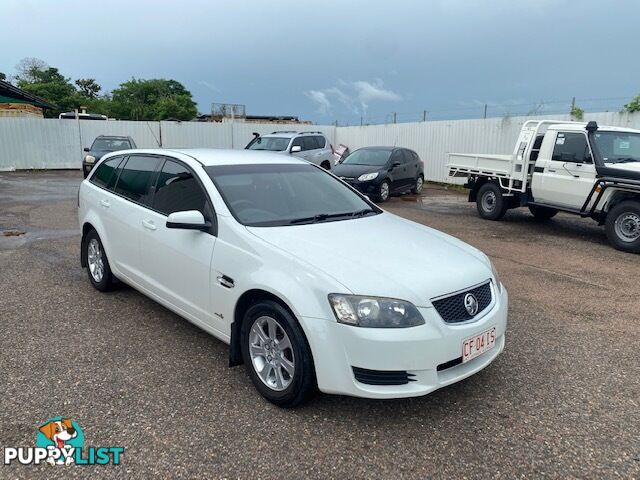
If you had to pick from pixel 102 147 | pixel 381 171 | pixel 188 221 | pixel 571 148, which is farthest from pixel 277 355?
pixel 102 147

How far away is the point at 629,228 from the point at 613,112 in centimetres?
710

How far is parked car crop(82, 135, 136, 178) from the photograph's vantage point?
633 inches

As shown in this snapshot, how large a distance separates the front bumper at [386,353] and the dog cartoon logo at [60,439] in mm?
1419

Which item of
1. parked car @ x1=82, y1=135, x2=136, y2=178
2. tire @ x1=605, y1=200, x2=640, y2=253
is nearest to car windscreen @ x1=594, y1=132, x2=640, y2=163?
tire @ x1=605, y1=200, x2=640, y2=253

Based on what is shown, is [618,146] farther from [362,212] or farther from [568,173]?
[362,212]

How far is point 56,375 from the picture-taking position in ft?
11.3

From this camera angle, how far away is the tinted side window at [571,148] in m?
8.45

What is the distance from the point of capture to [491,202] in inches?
418

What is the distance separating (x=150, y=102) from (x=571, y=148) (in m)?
55.4

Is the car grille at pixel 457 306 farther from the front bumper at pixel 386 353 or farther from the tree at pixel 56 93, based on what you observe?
the tree at pixel 56 93

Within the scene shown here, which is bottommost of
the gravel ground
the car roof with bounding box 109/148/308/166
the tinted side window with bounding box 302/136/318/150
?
the gravel ground

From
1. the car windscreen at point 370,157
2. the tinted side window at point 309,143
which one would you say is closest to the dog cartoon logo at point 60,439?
the car windscreen at point 370,157

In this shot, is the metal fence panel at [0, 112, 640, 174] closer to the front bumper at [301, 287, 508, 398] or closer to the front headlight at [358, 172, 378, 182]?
the front headlight at [358, 172, 378, 182]

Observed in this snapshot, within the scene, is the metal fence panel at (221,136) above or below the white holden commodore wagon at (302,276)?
above
